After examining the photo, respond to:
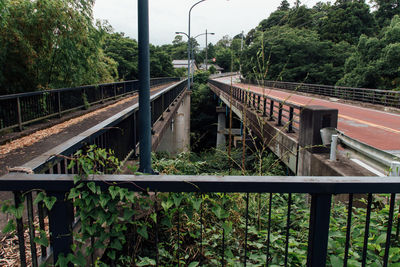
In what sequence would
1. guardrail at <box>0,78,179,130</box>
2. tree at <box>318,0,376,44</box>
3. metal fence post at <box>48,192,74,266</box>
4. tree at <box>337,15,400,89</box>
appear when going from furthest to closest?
tree at <box>318,0,376,44</box> < tree at <box>337,15,400,89</box> < guardrail at <box>0,78,179,130</box> < metal fence post at <box>48,192,74,266</box>

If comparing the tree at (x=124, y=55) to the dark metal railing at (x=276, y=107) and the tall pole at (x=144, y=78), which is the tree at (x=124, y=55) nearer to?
the dark metal railing at (x=276, y=107)

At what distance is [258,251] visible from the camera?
3336mm

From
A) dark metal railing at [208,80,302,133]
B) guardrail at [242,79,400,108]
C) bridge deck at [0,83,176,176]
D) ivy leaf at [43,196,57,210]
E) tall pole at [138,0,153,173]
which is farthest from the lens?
guardrail at [242,79,400,108]

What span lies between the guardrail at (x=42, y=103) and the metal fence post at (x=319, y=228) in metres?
8.72

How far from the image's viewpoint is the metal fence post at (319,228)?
6.77ft

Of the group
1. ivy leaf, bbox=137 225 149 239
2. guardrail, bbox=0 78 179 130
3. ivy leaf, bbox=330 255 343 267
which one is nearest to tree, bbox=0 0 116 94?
guardrail, bbox=0 78 179 130

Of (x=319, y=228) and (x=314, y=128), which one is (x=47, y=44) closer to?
(x=314, y=128)

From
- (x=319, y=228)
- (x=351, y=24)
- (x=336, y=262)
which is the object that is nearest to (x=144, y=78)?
(x=319, y=228)

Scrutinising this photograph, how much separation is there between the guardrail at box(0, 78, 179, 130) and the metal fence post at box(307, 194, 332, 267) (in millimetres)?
8724

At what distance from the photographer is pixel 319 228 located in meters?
2.09

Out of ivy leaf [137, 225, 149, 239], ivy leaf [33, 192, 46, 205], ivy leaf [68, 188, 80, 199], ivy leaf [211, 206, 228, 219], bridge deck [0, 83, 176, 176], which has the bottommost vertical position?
bridge deck [0, 83, 176, 176]

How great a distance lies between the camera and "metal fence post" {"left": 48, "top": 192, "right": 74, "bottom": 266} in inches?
83.0

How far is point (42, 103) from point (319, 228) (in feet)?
34.7

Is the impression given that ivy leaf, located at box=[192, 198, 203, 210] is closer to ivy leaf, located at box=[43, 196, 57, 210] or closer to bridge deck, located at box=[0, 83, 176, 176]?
ivy leaf, located at box=[43, 196, 57, 210]
